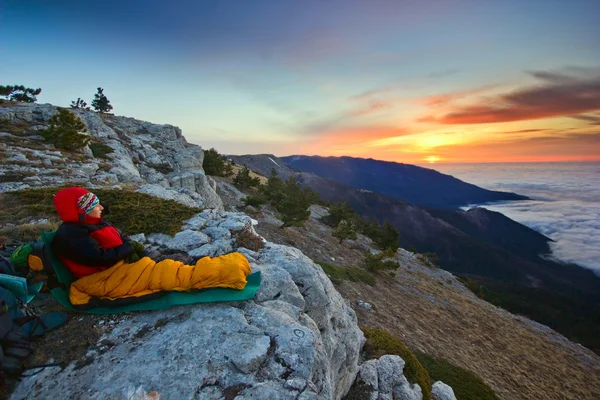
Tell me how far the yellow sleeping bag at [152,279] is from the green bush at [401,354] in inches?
306

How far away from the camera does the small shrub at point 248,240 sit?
7597 millimetres

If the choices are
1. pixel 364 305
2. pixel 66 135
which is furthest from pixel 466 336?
pixel 66 135

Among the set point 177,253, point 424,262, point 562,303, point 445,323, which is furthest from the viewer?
point 562,303

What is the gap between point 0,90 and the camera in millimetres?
39500

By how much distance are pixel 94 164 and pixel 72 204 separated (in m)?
15.4

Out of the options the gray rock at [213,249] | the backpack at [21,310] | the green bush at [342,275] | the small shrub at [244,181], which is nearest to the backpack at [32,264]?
the backpack at [21,310]

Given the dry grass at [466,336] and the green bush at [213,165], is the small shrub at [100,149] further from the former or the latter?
the green bush at [213,165]

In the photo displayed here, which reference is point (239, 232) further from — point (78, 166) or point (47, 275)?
point (78, 166)

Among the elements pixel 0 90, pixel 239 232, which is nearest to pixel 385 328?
pixel 239 232

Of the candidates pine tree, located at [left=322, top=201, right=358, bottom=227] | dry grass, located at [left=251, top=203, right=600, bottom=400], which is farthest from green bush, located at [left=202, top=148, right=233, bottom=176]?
pine tree, located at [left=322, top=201, right=358, bottom=227]

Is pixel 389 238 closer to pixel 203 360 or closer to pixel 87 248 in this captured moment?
pixel 203 360

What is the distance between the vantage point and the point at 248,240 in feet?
25.6

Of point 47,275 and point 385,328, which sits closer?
point 47,275

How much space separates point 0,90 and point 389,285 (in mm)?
60332
